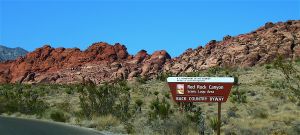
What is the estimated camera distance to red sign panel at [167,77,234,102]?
17.8 metres

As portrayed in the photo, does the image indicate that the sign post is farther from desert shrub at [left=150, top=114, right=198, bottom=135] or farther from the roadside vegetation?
desert shrub at [left=150, top=114, right=198, bottom=135]

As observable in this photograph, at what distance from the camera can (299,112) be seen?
29734 mm

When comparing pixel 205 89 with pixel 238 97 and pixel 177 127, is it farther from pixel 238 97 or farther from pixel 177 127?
pixel 238 97

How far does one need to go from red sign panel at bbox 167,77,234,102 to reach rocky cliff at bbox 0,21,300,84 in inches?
2161

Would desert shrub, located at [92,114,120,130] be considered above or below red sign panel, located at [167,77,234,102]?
below

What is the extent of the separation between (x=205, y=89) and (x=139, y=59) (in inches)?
4112

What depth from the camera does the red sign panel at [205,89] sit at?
17.8 meters

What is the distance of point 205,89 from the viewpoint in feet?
59.0

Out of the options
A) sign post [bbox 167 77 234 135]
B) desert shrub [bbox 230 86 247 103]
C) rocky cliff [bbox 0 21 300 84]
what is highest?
rocky cliff [bbox 0 21 300 84]

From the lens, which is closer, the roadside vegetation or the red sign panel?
the red sign panel

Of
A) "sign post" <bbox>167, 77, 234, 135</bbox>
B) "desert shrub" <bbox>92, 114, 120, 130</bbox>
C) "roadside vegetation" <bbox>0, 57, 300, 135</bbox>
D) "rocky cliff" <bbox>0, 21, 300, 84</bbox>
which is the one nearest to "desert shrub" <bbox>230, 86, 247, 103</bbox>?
"roadside vegetation" <bbox>0, 57, 300, 135</bbox>

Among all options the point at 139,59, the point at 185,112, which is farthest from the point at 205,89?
the point at 139,59

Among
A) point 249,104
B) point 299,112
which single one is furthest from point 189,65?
point 299,112

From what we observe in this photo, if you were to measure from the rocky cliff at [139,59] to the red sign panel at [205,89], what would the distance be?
54.9 m
